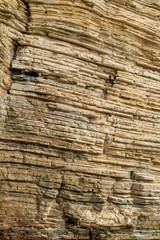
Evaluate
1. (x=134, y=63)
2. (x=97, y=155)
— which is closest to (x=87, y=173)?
(x=97, y=155)

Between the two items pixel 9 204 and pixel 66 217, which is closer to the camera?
pixel 9 204

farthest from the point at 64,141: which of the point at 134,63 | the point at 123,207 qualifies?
the point at 134,63

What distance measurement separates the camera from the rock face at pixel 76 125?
475 centimetres

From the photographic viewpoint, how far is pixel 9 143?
473 centimetres

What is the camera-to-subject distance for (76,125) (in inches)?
200

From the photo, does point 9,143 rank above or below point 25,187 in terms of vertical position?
above

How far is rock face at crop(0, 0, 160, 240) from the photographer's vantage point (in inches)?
187

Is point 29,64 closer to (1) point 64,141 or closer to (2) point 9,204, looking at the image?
(1) point 64,141

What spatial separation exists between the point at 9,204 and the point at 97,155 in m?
2.35

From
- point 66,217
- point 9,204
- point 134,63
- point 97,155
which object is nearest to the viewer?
point 9,204

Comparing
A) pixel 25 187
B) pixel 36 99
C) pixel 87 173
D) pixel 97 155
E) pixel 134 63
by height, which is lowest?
pixel 25 187

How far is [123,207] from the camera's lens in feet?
17.0

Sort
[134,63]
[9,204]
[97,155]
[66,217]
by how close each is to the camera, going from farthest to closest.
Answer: [134,63] < [97,155] < [66,217] < [9,204]

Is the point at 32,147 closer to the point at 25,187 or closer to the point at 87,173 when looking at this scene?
the point at 25,187
